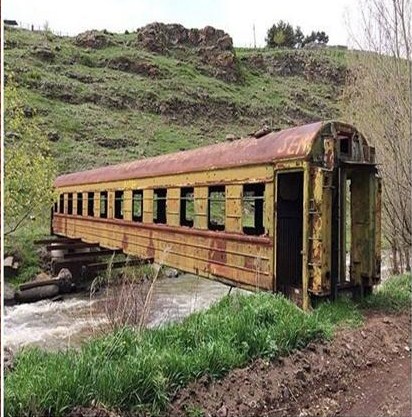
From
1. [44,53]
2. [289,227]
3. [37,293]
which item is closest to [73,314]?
[37,293]

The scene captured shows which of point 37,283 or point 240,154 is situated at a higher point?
point 240,154

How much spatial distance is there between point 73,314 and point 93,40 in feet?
155

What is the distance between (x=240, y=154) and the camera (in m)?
8.77

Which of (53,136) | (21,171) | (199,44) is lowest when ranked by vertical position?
(21,171)

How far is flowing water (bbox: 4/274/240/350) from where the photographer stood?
9.16 m

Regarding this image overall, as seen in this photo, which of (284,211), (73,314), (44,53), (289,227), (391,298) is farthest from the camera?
(44,53)

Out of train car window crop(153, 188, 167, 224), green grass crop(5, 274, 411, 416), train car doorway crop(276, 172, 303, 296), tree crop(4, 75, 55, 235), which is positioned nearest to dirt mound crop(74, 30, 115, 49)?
tree crop(4, 75, 55, 235)

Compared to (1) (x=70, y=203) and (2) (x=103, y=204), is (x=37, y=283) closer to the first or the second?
(2) (x=103, y=204)

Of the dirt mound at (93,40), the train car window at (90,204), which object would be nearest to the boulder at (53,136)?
the train car window at (90,204)

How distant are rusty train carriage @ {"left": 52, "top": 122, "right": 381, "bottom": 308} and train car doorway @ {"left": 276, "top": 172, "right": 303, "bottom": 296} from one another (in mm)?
17

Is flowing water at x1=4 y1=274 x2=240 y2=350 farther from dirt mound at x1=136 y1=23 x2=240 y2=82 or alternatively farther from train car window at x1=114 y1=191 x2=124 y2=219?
dirt mound at x1=136 y1=23 x2=240 y2=82

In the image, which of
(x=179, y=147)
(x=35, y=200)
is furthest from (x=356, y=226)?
(x=179, y=147)

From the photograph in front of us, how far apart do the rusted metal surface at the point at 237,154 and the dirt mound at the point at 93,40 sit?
43583 millimetres

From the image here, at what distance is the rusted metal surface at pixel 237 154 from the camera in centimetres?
749
